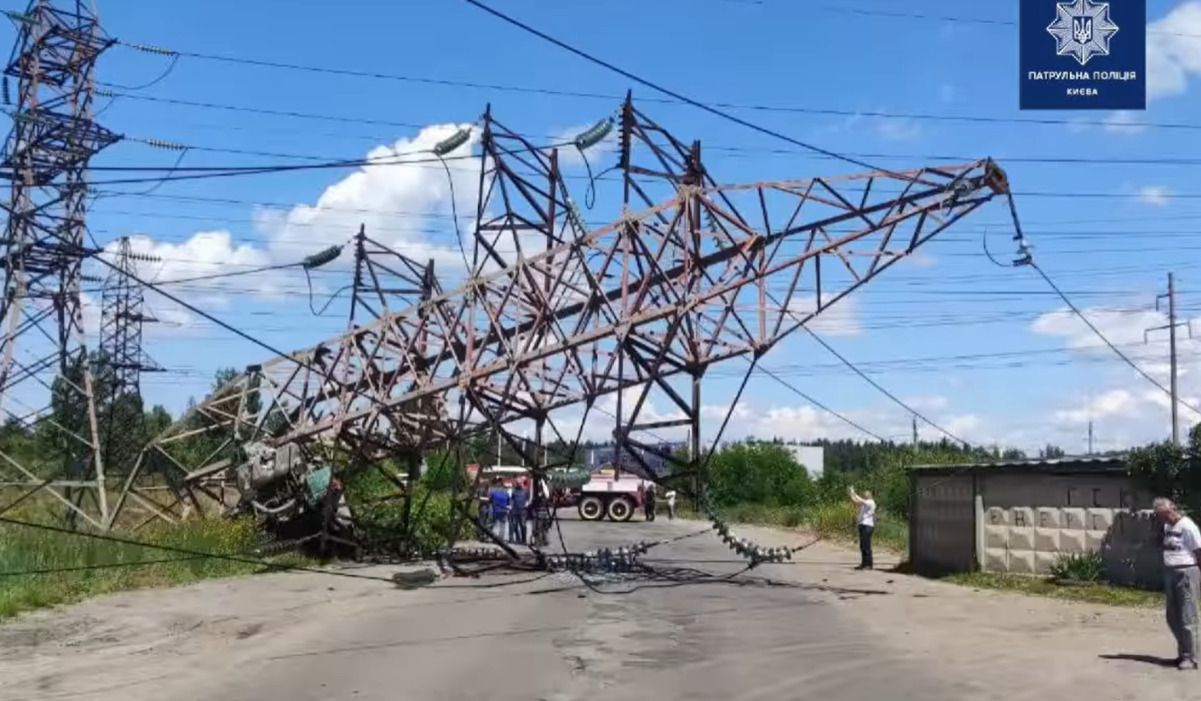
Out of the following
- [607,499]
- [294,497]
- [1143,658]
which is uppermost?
[294,497]

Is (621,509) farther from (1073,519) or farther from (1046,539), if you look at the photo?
(1073,519)

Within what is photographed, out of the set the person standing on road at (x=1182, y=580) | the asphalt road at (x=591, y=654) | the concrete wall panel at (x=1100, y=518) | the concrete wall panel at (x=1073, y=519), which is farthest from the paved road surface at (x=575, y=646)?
the concrete wall panel at (x=1100, y=518)

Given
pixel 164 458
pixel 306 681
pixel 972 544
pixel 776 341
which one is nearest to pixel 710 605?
pixel 776 341

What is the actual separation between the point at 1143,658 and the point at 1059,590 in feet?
22.3

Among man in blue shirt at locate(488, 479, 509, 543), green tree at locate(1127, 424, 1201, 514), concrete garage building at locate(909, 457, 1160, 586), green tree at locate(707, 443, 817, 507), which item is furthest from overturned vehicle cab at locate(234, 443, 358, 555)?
green tree at locate(707, 443, 817, 507)

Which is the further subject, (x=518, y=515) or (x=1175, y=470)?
(x=518, y=515)

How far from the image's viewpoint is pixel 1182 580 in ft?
35.2

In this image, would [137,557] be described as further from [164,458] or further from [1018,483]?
[1018,483]

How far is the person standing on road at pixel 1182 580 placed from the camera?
34.6 ft

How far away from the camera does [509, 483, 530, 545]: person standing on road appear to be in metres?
30.3

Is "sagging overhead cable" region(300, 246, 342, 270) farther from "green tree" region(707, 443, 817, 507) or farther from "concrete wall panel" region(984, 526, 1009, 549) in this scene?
"green tree" region(707, 443, 817, 507)

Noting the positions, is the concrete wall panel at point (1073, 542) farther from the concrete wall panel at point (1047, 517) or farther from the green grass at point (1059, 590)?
the green grass at point (1059, 590)

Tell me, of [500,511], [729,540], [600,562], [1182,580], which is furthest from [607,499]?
[1182,580]

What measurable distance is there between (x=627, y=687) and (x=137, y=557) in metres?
12.8
